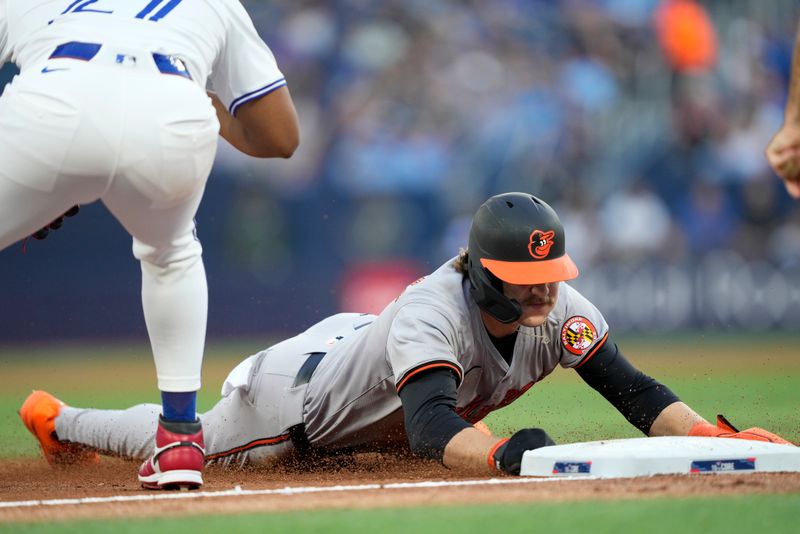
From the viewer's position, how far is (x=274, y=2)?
12.0m

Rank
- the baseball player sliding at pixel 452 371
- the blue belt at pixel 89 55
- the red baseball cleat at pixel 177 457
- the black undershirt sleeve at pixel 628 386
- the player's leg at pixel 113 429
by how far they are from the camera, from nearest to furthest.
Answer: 1. the blue belt at pixel 89 55
2. the red baseball cleat at pixel 177 457
3. the baseball player sliding at pixel 452 371
4. the black undershirt sleeve at pixel 628 386
5. the player's leg at pixel 113 429

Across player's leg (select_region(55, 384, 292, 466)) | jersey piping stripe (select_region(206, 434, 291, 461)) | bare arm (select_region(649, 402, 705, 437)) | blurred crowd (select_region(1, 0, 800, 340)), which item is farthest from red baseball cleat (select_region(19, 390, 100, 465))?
blurred crowd (select_region(1, 0, 800, 340))

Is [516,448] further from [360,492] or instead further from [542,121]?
[542,121]

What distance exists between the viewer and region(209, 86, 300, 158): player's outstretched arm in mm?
3746

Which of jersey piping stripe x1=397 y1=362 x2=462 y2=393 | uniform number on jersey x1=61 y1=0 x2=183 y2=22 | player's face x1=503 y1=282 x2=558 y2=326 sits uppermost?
uniform number on jersey x1=61 y1=0 x2=183 y2=22

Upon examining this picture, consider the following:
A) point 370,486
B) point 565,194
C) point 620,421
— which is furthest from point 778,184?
point 370,486

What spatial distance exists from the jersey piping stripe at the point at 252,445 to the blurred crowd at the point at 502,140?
6774 millimetres

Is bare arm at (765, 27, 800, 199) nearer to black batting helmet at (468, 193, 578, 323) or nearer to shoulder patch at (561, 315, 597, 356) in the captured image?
black batting helmet at (468, 193, 578, 323)

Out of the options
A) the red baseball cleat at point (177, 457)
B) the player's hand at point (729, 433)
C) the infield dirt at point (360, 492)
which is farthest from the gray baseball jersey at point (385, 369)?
the red baseball cleat at point (177, 457)

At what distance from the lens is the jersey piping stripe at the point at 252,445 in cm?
455

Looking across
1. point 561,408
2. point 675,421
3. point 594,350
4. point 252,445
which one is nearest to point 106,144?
point 252,445

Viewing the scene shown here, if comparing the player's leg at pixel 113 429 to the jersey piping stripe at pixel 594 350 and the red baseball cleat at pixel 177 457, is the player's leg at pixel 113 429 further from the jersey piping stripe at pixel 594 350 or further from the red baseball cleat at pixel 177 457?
the jersey piping stripe at pixel 594 350

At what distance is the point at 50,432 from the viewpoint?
5.10m

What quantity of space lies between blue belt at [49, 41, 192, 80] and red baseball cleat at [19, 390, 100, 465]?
2.25 meters
